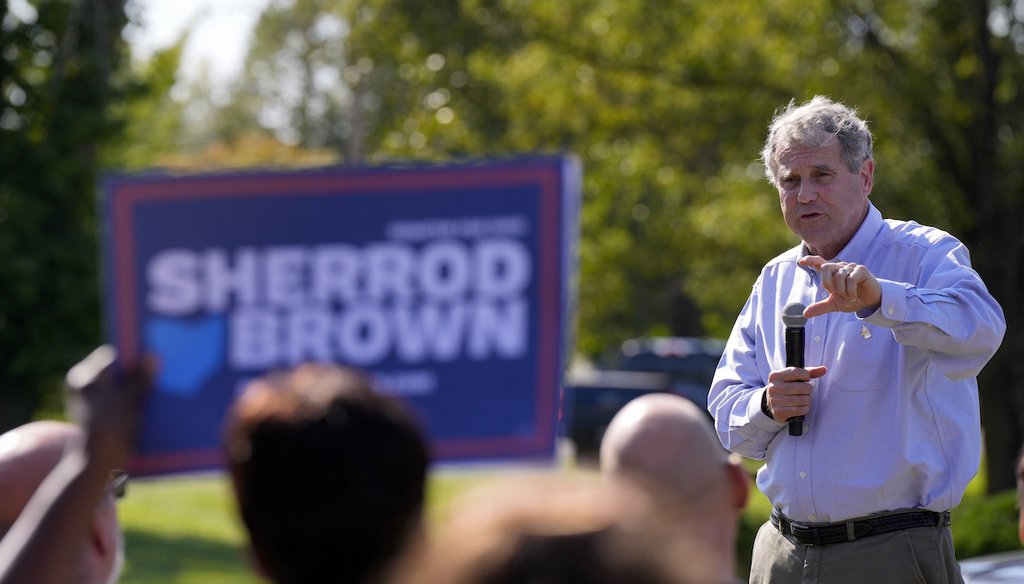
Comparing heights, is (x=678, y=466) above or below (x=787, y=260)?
below

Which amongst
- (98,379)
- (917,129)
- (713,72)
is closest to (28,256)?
(713,72)

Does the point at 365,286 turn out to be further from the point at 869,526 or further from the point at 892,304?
the point at 869,526

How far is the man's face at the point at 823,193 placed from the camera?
3889 mm

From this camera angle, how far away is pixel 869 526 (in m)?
3.79

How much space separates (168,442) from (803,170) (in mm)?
1803

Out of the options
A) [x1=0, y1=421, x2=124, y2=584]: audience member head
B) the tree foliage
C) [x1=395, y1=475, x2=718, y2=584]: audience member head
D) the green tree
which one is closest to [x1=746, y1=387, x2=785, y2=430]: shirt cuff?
[x1=0, y1=421, x2=124, y2=584]: audience member head

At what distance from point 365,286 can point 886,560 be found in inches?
60.7

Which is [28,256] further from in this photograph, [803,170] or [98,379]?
[98,379]

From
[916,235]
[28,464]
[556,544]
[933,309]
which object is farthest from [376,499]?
Result: [916,235]

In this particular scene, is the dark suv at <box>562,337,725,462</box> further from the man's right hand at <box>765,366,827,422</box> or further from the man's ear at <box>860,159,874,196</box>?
the man's right hand at <box>765,366,827,422</box>

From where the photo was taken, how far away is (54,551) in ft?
6.76

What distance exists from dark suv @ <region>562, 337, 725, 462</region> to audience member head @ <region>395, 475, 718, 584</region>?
17200 mm

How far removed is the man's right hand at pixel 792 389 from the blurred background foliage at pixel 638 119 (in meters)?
A: 8.95

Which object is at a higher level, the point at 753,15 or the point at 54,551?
the point at 753,15
